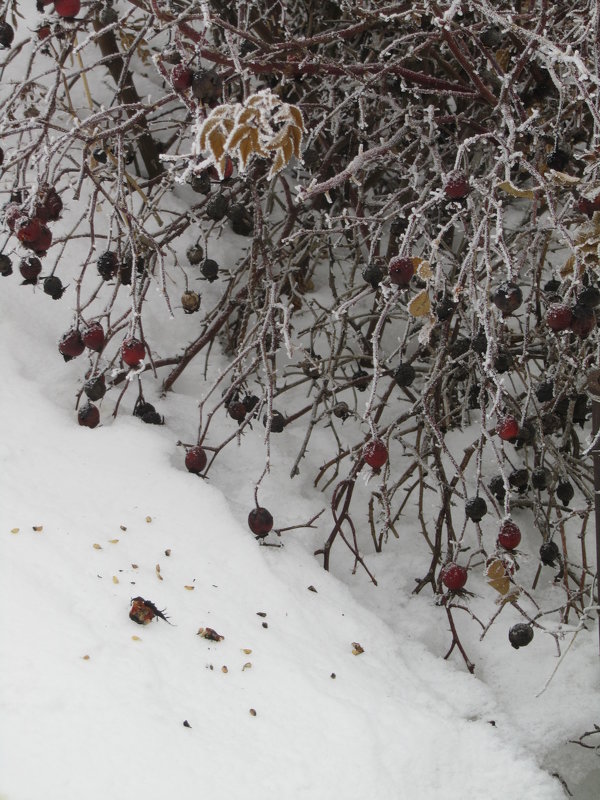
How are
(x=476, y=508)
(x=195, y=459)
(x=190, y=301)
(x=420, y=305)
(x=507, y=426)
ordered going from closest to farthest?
(x=420, y=305)
(x=507, y=426)
(x=476, y=508)
(x=195, y=459)
(x=190, y=301)

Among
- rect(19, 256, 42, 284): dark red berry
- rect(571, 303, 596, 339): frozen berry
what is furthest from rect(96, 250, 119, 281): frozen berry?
rect(571, 303, 596, 339): frozen berry

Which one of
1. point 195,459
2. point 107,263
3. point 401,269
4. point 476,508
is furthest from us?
point 195,459

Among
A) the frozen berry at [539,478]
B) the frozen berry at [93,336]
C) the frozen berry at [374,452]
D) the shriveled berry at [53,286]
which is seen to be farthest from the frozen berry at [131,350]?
the frozen berry at [539,478]

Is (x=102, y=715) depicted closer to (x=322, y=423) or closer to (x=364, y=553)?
(x=364, y=553)

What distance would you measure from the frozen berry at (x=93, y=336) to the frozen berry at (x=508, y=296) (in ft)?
2.59

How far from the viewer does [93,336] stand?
1.72 meters

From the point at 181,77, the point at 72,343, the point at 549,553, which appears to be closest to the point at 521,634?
the point at 549,553

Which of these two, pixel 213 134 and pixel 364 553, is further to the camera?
pixel 364 553

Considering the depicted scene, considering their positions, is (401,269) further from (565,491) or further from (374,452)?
(565,491)

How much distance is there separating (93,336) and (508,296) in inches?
32.4

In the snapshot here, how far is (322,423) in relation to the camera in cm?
242

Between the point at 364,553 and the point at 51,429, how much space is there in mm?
802

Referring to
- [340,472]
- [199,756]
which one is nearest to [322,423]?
[340,472]

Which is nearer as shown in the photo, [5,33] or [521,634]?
[521,634]
